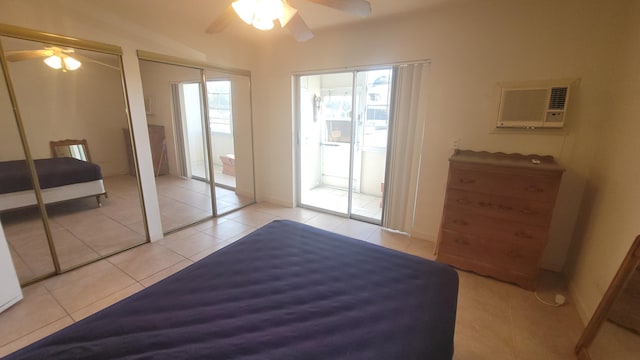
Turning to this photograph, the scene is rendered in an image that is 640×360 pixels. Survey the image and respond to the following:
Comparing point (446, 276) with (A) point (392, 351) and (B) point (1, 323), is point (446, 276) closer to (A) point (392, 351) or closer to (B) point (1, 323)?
(A) point (392, 351)

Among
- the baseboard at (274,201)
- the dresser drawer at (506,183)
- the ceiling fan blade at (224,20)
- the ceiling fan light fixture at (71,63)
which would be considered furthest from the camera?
the baseboard at (274,201)

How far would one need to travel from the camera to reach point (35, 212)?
7.45 ft

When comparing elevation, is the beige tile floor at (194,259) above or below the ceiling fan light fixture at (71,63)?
below

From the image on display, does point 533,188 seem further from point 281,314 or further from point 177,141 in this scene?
point 177,141

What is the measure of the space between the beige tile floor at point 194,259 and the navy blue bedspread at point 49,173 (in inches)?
34.6

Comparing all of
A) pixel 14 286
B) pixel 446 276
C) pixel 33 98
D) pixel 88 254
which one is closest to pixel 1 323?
pixel 14 286

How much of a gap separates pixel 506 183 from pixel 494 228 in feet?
1.40

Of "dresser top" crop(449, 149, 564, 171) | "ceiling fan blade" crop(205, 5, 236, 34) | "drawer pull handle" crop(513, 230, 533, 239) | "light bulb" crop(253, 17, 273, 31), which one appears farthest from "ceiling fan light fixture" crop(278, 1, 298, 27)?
"drawer pull handle" crop(513, 230, 533, 239)

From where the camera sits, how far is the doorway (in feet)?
14.2

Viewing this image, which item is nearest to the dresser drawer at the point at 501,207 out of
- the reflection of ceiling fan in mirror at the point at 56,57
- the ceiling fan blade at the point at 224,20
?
A: the ceiling fan blade at the point at 224,20

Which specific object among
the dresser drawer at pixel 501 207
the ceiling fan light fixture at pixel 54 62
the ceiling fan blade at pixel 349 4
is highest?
the ceiling fan blade at pixel 349 4

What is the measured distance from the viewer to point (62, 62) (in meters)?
2.29

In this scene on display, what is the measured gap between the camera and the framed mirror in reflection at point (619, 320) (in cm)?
141

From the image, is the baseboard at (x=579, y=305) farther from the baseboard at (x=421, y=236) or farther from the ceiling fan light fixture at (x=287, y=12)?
the ceiling fan light fixture at (x=287, y=12)
